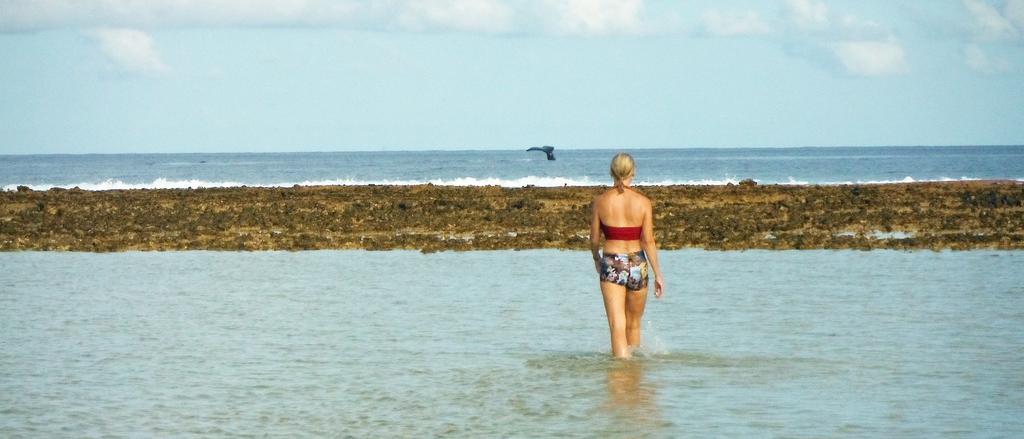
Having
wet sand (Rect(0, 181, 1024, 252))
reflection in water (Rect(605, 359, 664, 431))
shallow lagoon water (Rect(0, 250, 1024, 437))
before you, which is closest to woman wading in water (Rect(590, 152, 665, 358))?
reflection in water (Rect(605, 359, 664, 431))

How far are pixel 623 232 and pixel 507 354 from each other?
1.95m

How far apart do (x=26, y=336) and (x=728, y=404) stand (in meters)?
8.40

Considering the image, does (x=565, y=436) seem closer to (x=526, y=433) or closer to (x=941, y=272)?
(x=526, y=433)

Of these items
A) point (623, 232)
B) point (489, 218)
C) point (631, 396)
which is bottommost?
point (631, 396)

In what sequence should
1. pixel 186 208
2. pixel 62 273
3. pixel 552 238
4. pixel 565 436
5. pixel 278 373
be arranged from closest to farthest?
pixel 565 436, pixel 278 373, pixel 62 273, pixel 552 238, pixel 186 208

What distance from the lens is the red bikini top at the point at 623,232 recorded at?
13305mm

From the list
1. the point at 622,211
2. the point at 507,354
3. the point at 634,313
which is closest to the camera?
the point at 622,211

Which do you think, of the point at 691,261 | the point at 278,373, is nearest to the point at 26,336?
the point at 278,373

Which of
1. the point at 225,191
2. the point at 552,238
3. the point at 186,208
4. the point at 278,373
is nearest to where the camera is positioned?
the point at 278,373

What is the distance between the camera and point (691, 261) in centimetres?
2509

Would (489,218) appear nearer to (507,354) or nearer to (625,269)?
(507,354)

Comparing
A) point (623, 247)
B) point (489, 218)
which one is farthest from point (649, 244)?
point (489, 218)

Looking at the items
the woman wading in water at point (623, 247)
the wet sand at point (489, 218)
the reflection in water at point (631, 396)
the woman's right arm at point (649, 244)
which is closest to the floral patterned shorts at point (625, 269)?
the woman wading in water at point (623, 247)

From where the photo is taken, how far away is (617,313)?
Answer: 44.5ft
